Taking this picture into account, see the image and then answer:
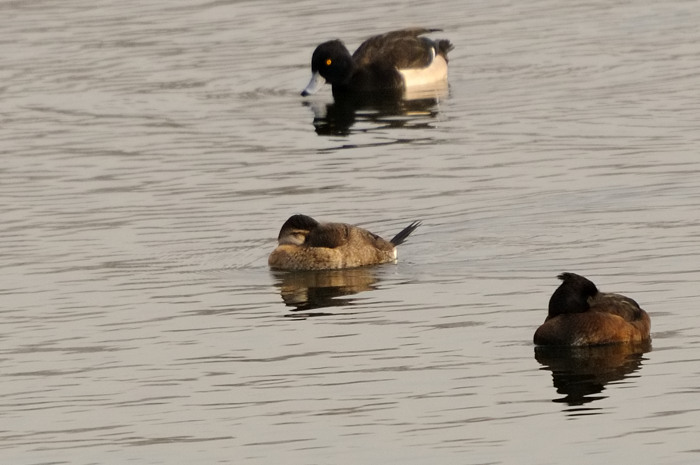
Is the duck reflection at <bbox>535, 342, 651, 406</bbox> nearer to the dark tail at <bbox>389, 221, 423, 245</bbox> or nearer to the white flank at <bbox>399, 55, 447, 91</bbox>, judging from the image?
the dark tail at <bbox>389, 221, 423, 245</bbox>

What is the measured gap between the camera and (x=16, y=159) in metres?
27.4

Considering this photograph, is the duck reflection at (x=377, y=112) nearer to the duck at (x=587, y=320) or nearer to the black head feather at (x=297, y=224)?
the black head feather at (x=297, y=224)

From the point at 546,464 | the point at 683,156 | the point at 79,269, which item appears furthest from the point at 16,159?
the point at 546,464

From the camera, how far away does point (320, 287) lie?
64.7 ft

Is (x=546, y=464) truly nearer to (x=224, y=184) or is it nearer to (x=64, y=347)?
(x=64, y=347)

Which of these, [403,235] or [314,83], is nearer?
[403,235]

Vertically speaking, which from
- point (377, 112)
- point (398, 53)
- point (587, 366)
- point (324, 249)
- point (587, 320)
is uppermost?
point (398, 53)

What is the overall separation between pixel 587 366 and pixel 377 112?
16499 mm

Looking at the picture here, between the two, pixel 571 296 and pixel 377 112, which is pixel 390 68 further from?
pixel 571 296

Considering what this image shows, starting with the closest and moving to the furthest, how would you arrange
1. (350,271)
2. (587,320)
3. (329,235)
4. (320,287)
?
1. (587,320)
2. (320,287)
3. (329,235)
4. (350,271)

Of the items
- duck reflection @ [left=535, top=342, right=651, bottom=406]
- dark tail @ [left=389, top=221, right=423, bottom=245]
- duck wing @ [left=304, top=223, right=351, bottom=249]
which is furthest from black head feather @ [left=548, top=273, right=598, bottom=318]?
dark tail @ [left=389, top=221, right=423, bottom=245]

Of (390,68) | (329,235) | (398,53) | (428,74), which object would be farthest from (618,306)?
(398,53)

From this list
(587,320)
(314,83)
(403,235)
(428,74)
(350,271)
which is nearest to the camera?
(587,320)

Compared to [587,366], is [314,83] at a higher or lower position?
higher
